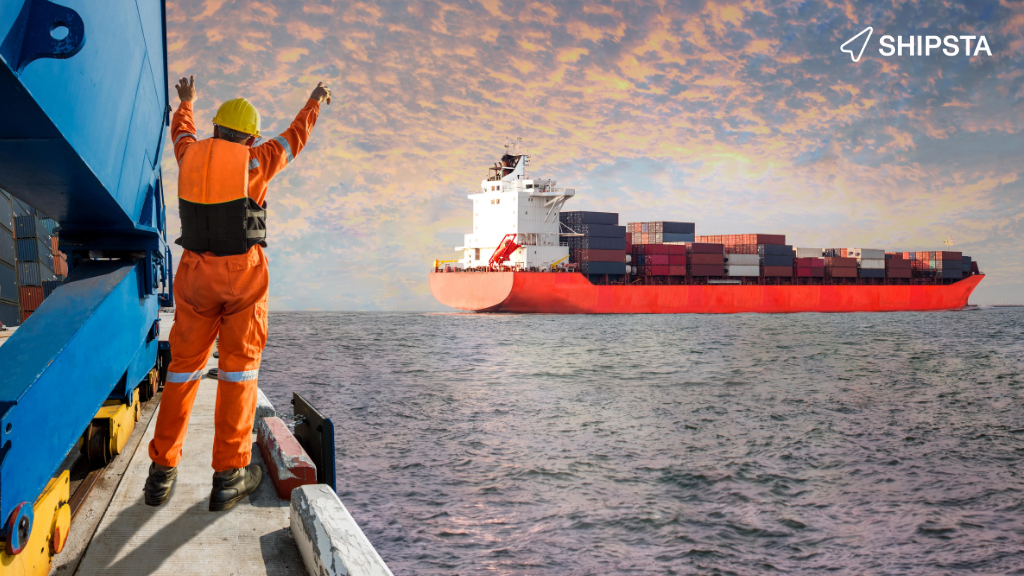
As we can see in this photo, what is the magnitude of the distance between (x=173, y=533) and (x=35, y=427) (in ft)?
2.26

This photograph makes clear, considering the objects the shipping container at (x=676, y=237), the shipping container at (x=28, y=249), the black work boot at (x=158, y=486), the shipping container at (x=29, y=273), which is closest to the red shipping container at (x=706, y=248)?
the shipping container at (x=676, y=237)

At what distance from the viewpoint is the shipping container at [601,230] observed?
35069mm

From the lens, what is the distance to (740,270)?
38.1 m

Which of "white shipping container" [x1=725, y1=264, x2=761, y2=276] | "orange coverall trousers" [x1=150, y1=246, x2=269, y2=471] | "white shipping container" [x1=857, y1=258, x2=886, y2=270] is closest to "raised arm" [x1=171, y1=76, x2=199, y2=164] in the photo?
"orange coverall trousers" [x1=150, y1=246, x2=269, y2=471]

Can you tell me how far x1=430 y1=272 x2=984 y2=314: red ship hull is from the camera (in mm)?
32031

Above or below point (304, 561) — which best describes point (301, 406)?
above

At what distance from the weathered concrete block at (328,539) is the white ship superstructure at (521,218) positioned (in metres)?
30.7

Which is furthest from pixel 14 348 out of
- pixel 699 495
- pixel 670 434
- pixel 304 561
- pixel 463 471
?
pixel 670 434

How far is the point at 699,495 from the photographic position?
16.8 feet

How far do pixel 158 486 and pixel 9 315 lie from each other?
47.8 feet

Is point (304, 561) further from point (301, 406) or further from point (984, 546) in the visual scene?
point (984, 546)

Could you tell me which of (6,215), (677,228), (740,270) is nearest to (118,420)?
(6,215)

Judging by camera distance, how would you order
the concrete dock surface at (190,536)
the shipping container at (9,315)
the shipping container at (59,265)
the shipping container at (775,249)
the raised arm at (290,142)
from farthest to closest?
the shipping container at (775,249) → the shipping container at (59,265) → the shipping container at (9,315) → the raised arm at (290,142) → the concrete dock surface at (190,536)

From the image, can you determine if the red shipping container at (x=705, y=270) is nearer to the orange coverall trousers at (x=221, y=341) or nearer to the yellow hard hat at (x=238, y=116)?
the yellow hard hat at (x=238, y=116)
